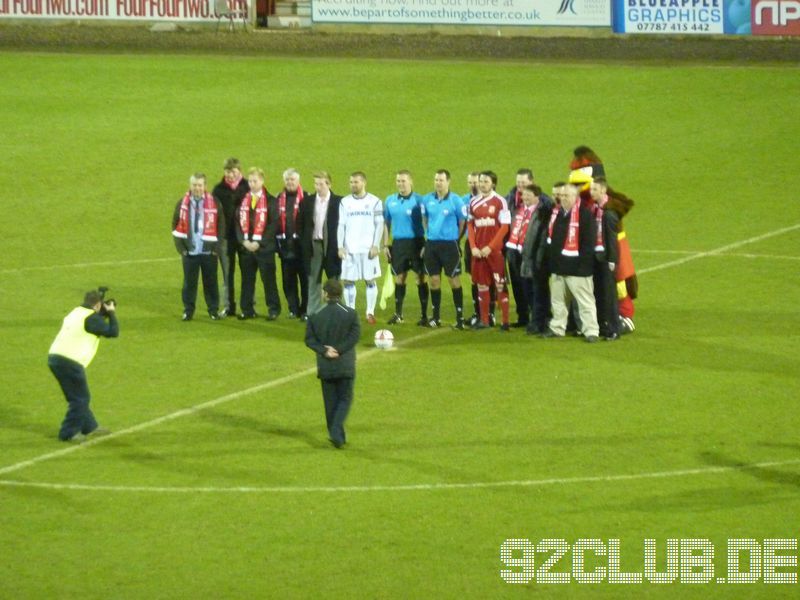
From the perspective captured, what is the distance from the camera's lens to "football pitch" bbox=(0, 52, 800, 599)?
502 inches

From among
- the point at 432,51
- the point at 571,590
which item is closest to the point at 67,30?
the point at 432,51

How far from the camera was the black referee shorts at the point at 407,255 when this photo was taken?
20.9 metres

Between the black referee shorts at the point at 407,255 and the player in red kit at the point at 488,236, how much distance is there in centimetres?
69

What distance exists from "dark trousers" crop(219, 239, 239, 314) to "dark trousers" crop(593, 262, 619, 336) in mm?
4934

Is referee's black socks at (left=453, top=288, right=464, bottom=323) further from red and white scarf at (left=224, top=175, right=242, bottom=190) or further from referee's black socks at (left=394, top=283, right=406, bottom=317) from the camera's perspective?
red and white scarf at (left=224, top=175, right=242, bottom=190)

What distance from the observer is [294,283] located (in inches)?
847

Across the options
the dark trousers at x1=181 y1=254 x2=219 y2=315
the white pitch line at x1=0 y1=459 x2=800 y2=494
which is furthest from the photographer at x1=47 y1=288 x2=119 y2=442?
the dark trousers at x1=181 y1=254 x2=219 y2=315

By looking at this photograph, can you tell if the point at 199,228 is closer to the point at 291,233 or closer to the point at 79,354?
the point at 291,233

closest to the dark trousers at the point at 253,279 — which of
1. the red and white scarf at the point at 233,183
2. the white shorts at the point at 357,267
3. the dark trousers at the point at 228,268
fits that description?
the dark trousers at the point at 228,268

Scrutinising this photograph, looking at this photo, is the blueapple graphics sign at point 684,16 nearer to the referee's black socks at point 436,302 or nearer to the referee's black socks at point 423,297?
the referee's black socks at point 423,297

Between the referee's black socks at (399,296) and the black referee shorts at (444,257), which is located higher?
the black referee shorts at (444,257)

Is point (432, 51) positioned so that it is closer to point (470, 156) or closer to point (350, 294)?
Answer: point (470, 156)

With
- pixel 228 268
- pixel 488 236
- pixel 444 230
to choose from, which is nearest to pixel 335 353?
pixel 444 230

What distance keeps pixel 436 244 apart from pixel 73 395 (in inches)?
252
